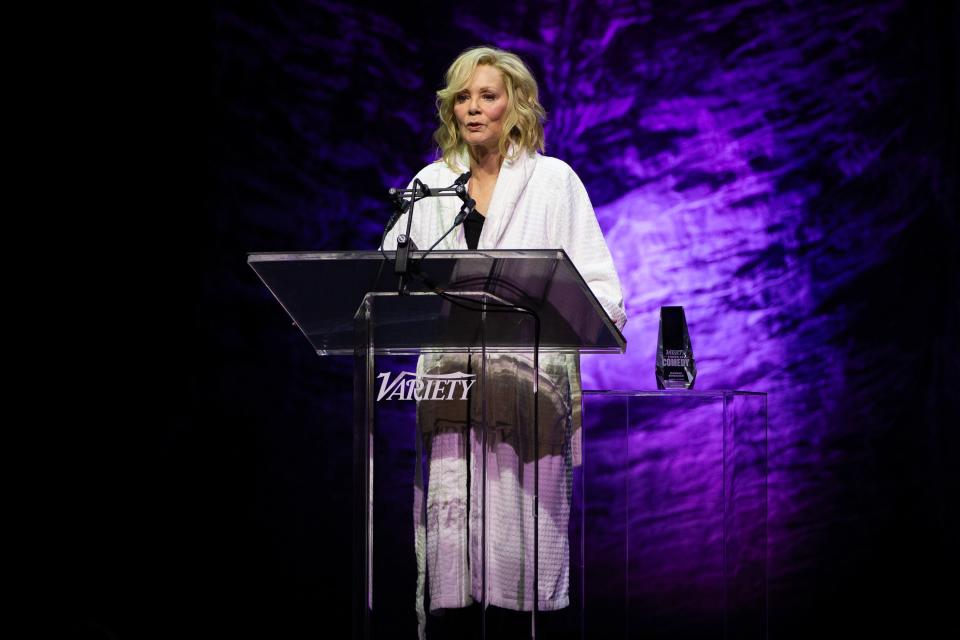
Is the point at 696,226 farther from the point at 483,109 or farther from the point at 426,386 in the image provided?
the point at 426,386

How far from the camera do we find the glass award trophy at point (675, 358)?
226 centimetres

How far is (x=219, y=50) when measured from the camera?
129 inches

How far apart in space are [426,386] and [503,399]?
123mm

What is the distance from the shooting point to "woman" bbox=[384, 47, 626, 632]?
A: 1.42 meters

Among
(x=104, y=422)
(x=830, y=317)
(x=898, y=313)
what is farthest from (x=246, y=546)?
(x=898, y=313)

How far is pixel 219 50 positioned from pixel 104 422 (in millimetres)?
1335

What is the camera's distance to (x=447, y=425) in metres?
1.45

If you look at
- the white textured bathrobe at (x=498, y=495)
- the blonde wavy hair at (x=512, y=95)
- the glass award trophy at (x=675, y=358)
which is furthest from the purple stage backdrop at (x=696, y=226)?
the white textured bathrobe at (x=498, y=495)

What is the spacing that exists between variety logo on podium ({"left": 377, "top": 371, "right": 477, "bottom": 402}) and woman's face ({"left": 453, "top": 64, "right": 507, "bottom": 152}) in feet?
2.67

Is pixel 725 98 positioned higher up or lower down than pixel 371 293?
higher up

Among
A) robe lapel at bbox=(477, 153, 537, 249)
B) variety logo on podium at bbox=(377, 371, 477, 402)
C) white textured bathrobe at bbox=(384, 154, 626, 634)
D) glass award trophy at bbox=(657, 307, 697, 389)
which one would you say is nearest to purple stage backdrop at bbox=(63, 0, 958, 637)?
glass award trophy at bbox=(657, 307, 697, 389)

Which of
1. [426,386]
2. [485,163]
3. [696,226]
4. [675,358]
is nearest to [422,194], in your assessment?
[426,386]

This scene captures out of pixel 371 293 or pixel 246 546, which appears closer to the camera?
pixel 371 293

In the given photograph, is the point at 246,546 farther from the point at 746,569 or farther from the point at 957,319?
the point at 957,319
